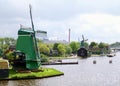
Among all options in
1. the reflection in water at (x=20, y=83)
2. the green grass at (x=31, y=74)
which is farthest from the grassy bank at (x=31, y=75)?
the reflection in water at (x=20, y=83)

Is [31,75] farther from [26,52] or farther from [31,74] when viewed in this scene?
[26,52]

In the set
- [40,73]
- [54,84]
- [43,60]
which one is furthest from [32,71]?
[43,60]

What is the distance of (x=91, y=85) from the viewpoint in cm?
5206

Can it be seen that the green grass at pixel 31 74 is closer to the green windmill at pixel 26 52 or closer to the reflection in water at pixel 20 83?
the green windmill at pixel 26 52

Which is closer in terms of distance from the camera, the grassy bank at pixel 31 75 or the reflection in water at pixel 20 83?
the reflection in water at pixel 20 83

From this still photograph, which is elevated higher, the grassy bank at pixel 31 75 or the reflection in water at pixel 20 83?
the grassy bank at pixel 31 75

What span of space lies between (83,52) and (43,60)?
70179 millimetres

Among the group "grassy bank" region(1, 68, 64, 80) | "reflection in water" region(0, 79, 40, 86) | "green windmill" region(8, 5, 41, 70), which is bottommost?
"reflection in water" region(0, 79, 40, 86)

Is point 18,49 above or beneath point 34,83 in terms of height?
above

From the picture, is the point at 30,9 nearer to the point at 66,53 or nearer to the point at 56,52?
the point at 56,52

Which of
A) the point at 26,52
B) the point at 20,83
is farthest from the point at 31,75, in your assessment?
the point at 26,52

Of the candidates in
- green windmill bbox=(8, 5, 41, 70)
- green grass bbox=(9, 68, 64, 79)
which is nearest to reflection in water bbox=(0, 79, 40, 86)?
green grass bbox=(9, 68, 64, 79)

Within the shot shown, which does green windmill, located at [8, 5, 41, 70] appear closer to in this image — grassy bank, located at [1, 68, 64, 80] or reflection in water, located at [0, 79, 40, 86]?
grassy bank, located at [1, 68, 64, 80]

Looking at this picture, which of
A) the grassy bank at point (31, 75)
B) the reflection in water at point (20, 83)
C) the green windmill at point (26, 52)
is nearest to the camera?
the reflection in water at point (20, 83)
